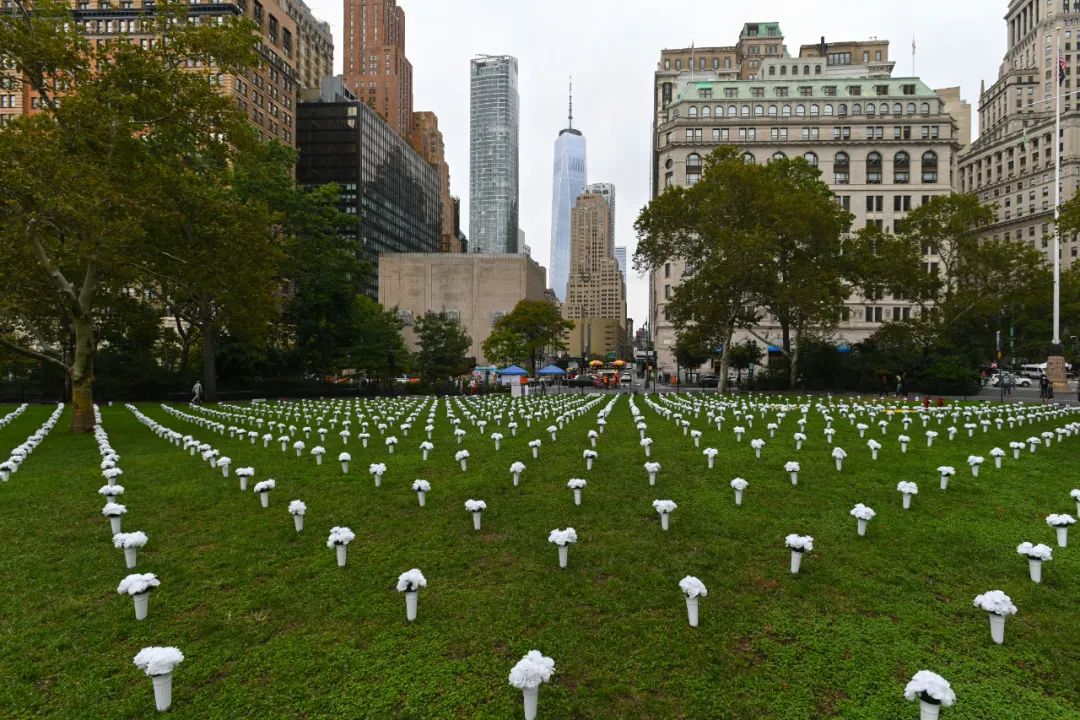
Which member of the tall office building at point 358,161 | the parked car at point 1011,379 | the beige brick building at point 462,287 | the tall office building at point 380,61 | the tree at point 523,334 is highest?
the tall office building at point 380,61

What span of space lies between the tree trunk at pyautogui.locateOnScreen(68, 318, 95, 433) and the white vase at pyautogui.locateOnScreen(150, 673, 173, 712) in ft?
54.7

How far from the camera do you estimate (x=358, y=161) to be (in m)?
111

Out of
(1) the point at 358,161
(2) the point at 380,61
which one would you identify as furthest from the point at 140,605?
(2) the point at 380,61

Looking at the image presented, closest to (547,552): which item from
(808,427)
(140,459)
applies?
(140,459)

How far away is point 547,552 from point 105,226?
51.2ft

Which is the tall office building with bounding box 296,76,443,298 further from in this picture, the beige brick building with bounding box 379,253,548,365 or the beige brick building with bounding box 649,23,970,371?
the beige brick building with bounding box 649,23,970,371

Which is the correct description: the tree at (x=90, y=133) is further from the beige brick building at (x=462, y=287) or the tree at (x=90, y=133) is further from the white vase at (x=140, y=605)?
the beige brick building at (x=462, y=287)

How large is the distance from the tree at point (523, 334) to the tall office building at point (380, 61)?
405 feet

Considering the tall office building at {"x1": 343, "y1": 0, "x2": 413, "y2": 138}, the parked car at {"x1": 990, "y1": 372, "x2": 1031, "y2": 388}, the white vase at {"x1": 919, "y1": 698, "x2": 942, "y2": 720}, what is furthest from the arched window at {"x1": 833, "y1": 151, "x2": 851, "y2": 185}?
the tall office building at {"x1": 343, "y1": 0, "x2": 413, "y2": 138}

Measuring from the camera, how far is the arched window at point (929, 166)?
2694 inches

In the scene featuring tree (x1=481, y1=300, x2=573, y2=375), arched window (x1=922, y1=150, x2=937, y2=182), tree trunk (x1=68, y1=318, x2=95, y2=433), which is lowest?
tree trunk (x1=68, y1=318, x2=95, y2=433)

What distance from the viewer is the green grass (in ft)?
12.6

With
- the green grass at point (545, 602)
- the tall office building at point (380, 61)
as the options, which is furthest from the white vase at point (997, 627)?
the tall office building at point (380, 61)

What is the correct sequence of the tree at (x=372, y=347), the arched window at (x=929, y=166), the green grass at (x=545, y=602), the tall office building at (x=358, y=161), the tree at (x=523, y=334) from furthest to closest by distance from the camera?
the tall office building at (x=358, y=161), the arched window at (x=929, y=166), the tree at (x=523, y=334), the tree at (x=372, y=347), the green grass at (x=545, y=602)
